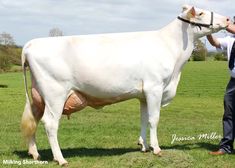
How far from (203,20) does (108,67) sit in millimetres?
2074

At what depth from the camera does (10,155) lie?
9.15 m

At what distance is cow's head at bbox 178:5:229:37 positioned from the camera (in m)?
8.45

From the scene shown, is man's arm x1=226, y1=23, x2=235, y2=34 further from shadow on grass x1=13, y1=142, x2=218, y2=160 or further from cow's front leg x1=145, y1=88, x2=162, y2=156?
shadow on grass x1=13, y1=142, x2=218, y2=160

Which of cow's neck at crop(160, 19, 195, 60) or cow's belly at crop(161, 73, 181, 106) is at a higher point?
cow's neck at crop(160, 19, 195, 60)

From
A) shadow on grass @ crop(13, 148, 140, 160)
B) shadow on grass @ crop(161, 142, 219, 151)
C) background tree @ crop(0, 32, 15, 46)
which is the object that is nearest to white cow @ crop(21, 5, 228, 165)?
shadow on grass @ crop(13, 148, 140, 160)

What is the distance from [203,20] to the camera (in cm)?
849

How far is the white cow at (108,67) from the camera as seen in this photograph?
8.06m

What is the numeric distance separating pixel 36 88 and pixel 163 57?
2469 mm

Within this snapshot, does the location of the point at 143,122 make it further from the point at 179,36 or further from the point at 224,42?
the point at 224,42

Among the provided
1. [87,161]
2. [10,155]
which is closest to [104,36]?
[87,161]

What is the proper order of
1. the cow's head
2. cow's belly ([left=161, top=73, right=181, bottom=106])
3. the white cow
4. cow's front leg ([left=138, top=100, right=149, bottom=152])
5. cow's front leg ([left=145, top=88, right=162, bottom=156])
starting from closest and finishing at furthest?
the white cow < cow's front leg ([left=145, top=88, right=162, bottom=156]) < the cow's head < cow's belly ([left=161, top=73, right=181, bottom=106]) < cow's front leg ([left=138, top=100, right=149, bottom=152])

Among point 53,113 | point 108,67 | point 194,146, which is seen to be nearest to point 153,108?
point 108,67

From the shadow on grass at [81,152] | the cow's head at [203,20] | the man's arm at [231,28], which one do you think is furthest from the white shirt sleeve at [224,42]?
the shadow on grass at [81,152]

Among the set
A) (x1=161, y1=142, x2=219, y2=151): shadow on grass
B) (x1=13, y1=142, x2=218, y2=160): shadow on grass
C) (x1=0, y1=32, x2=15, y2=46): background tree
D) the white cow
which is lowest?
(x1=0, y1=32, x2=15, y2=46): background tree
